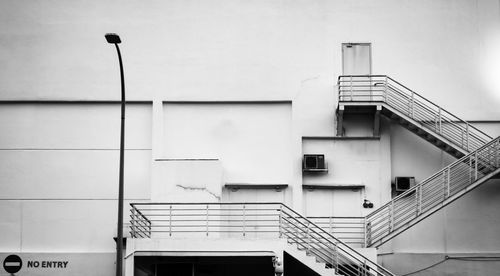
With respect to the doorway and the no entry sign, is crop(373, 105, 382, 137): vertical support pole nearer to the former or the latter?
the doorway

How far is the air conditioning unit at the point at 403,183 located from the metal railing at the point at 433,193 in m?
0.29

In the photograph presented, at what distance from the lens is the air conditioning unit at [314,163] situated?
85.9 feet

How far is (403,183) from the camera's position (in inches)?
1030

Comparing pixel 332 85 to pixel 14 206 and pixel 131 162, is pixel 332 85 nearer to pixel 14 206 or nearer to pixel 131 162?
pixel 131 162

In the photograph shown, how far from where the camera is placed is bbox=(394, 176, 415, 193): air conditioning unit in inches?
1027

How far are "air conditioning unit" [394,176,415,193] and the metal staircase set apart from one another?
0.32 m

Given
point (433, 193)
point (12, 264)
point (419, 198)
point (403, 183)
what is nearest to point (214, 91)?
point (403, 183)

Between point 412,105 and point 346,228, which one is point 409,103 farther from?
point 346,228

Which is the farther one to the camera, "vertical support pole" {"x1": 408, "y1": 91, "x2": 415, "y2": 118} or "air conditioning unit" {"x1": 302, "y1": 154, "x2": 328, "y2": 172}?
"air conditioning unit" {"x1": 302, "y1": 154, "x2": 328, "y2": 172}

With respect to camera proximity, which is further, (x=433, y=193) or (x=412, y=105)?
(x=412, y=105)

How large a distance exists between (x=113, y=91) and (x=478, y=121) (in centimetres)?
1337

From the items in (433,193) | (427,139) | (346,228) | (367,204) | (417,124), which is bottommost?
(346,228)

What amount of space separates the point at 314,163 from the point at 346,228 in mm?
2564

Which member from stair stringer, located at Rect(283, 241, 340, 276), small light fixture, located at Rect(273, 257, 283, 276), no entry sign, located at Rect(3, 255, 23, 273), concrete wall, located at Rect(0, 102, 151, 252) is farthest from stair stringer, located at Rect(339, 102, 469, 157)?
no entry sign, located at Rect(3, 255, 23, 273)
